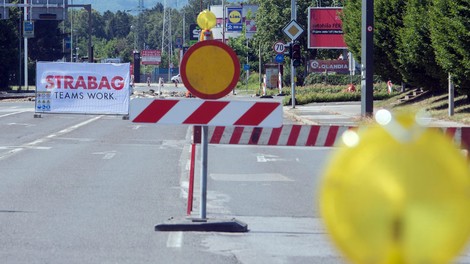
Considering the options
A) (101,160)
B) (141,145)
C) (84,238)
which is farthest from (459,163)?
(141,145)

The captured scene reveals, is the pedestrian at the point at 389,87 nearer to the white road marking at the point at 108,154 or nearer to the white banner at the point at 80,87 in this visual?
the white banner at the point at 80,87

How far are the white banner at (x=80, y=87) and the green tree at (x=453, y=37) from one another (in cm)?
1061

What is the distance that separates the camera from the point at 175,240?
1030 centimetres

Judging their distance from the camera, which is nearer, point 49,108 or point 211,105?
point 211,105

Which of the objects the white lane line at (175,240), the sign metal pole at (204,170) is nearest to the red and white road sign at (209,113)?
the sign metal pole at (204,170)

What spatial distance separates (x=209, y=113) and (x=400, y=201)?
9250 mm

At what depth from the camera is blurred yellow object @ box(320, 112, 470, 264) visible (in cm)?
171

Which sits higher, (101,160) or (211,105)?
(211,105)

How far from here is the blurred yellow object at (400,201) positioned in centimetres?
171

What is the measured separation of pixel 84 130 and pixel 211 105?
21728mm

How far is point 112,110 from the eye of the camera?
36.9m

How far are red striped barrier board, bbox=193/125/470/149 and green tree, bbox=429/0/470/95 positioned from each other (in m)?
19.5

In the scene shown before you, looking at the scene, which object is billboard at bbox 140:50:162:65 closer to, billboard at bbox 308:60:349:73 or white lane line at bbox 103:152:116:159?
billboard at bbox 308:60:349:73

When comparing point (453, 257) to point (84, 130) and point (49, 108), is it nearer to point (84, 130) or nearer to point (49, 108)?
point (84, 130)
